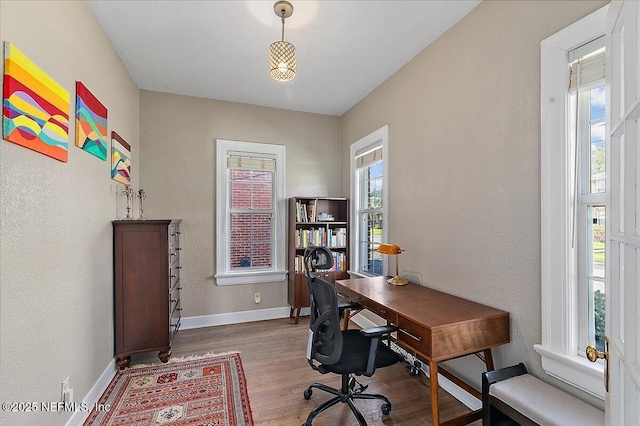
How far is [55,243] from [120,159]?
4.40ft

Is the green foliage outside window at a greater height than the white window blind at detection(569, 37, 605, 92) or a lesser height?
lesser

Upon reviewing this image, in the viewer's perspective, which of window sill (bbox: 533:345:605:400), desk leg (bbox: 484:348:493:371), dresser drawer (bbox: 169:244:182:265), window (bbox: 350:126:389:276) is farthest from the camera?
window (bbox: 350:126:389:276)

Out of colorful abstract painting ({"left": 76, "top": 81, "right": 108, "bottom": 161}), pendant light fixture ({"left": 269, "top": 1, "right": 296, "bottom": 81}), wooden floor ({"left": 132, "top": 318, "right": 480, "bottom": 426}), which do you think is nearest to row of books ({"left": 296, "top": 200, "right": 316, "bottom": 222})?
wooden floor ({"left": 132, "top": 318, "right": 480, "bottom": 426})

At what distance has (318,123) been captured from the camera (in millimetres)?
4348

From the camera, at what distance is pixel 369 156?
12.1 ft

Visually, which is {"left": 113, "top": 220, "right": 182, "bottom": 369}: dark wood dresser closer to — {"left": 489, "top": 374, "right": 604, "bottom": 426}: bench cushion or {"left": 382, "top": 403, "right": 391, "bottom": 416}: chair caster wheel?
{"left": 382, "top": 403, "right": 391, "bottom": 416}: chair caster wheel

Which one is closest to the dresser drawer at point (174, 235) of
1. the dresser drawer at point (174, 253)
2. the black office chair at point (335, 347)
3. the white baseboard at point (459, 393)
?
the dresser drawer at point (174, 253)

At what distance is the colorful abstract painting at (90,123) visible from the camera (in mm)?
1940

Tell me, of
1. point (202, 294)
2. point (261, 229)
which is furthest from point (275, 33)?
point (202, 294)

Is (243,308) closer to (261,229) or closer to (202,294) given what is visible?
(202,294)

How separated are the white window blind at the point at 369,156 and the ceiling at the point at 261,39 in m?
0.69

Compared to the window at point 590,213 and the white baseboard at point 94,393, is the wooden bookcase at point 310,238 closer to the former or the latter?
the white baseboard at point 94,393

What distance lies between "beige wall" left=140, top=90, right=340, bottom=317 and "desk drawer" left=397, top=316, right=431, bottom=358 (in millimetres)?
2469

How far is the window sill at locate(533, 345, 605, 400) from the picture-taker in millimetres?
1415
